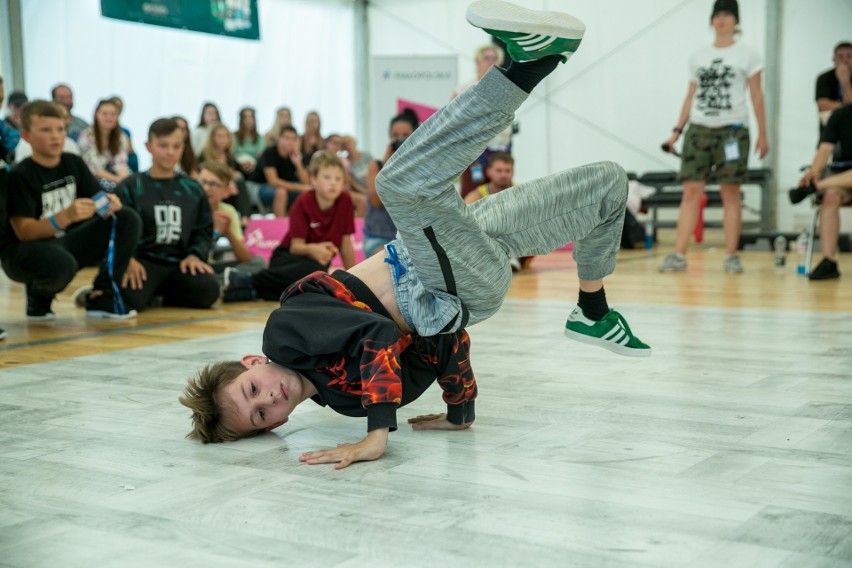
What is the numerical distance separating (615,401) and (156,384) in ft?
3.85

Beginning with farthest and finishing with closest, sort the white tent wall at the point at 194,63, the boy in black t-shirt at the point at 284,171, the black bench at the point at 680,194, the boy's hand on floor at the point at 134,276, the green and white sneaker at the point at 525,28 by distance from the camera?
the black bench at the point at 680,194, the boy in black t-shirt at the point at 284,171, the white tent wall at the point at 194,63, the boy's hand on floor at the point at 134,276, the green and white sneaker at the point at 525,28

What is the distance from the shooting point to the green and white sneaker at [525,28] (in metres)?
1.56

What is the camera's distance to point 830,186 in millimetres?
4629

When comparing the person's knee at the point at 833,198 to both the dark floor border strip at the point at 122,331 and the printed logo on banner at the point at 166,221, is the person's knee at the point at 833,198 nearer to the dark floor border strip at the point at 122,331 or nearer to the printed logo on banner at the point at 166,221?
the dark floor border strip at the point at 122,331

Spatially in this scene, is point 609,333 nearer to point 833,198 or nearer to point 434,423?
point 434,423

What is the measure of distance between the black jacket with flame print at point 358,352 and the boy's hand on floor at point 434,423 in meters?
0.02

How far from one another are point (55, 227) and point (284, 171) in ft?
13.1

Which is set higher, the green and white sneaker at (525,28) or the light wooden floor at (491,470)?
the green and white sneaker at (525,28)

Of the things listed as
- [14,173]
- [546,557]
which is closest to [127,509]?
[546,557]

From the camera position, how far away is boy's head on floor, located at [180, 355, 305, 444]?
5.67 ft

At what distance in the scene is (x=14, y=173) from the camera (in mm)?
3613

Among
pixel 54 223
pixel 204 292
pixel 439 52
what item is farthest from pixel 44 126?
pixel 439 52

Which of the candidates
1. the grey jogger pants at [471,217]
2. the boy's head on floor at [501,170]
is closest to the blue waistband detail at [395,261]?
the grey jogger pants at [471,217]

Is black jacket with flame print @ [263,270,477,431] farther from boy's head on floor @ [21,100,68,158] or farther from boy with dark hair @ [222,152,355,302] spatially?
boy with dark hair @ [222,152,355,302]
